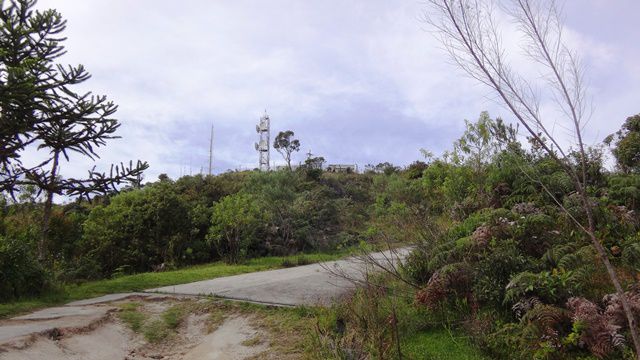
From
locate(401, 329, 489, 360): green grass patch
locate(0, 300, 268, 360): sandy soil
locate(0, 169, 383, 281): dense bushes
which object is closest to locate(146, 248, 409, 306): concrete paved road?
locate(0, 300, 268, 360): sandy soil

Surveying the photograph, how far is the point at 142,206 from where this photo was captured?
647 inches

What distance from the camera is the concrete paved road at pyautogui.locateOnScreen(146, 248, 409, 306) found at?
28.9ft

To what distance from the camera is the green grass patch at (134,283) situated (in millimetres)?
8990

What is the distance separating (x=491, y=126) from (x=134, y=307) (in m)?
9.92

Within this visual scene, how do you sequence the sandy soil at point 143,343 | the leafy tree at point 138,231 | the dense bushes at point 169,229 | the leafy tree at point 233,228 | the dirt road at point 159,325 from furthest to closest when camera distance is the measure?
the leafy tree at point 233,228
the leafy tree at point 138,231
the dense bushes at point 169,229
the dirt road at point 159,325
the sandy soil at point 143,343

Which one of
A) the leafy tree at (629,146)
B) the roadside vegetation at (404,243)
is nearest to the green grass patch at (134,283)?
the roadside vegetation at (404,243)

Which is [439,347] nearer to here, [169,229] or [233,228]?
[233,228]

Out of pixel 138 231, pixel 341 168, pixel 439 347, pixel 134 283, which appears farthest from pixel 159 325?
pixel 341 168

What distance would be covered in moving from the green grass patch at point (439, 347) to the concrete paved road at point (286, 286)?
1746 millimetres

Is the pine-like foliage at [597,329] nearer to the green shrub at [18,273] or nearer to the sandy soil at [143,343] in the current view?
the sandy soil at [143,343]

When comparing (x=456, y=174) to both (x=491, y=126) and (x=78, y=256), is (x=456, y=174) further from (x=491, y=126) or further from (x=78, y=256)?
(x=78, y=256)

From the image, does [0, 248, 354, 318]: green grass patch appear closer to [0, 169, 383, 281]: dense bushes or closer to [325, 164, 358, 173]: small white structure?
[0, 169, 383, 281]: dense bushes

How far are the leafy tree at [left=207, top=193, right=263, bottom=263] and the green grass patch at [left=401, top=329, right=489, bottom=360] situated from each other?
946 centimetres

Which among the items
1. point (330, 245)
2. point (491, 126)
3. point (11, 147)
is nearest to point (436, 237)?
point (491, 126)
